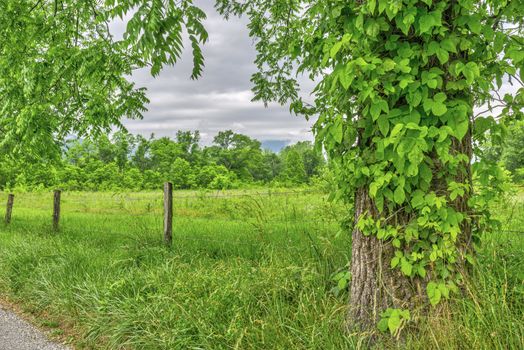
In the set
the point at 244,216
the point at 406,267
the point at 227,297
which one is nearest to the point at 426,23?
the point at 406,267

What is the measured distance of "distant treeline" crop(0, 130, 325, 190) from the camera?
159ft

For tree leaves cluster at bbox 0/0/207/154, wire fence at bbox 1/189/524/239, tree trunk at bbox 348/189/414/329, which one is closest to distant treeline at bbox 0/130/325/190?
wire fence at bbox 1/189/524/239

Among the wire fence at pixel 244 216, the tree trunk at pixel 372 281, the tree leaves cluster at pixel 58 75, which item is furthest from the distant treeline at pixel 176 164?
the tree trunk at pixel 372 281

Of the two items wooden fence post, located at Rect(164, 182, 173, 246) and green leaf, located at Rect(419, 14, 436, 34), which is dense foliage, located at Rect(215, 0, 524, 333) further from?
wooden fence post, located at Rect(164, 182, 173, 246)

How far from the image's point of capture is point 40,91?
661cm

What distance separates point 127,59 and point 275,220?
399 cm

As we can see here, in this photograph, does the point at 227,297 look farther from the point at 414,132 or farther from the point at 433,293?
the point at 414,132

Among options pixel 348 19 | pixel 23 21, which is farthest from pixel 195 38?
pixel 23 21

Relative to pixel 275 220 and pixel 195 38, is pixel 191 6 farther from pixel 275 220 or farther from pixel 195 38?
pixel 275 220

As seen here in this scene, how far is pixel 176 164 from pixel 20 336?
4825 cm

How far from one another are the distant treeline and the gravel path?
39.7m

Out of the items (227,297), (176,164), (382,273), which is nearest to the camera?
(382,273)

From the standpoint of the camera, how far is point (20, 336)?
428 centimetres

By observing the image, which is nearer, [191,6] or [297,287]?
[191,6]
